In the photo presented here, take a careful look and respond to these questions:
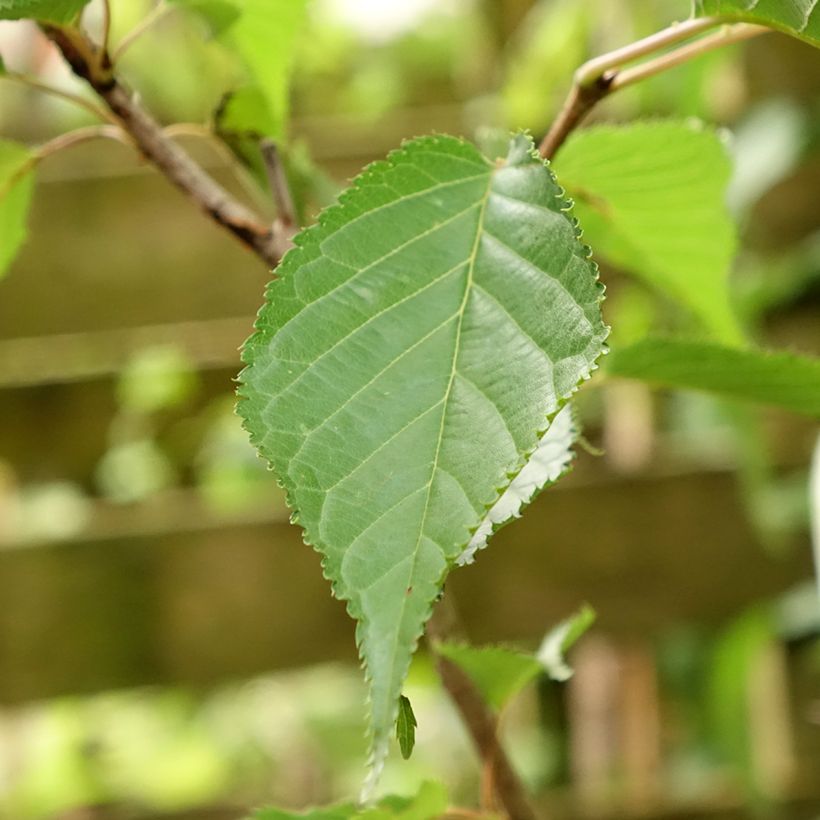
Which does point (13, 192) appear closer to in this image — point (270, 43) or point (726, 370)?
point (270, 43)

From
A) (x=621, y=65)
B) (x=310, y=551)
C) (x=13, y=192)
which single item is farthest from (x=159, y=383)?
(x=621, y=65)

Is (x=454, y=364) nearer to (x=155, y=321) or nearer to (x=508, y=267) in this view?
(x=508, y=267)

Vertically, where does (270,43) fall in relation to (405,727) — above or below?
above

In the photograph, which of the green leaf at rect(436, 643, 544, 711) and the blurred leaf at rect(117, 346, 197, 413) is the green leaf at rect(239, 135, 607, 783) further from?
the blurred leaf at rect(117, 346, 197, 413)

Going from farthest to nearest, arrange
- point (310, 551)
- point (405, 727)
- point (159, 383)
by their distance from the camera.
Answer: point (159, 383)
point (310, 551)
point (405, 727)

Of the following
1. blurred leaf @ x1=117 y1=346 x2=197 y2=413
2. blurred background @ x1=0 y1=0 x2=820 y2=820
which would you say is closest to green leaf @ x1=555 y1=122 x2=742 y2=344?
blurred background @ x1=0 y1=0 x2=820 y2=820

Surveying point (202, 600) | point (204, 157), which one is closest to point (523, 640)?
point (202, 600)

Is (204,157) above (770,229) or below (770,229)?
above
